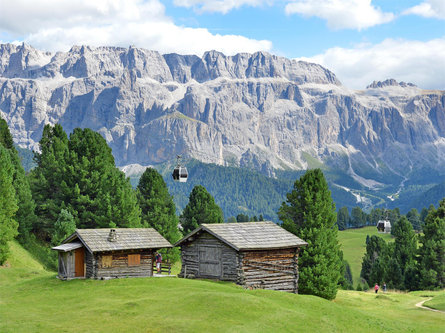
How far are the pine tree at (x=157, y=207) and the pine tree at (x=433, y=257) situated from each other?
39.9m

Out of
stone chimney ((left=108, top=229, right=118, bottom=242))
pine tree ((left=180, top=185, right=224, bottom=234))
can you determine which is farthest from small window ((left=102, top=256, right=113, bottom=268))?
pine tree ((left=180, top=185, right=224, bottom=234))

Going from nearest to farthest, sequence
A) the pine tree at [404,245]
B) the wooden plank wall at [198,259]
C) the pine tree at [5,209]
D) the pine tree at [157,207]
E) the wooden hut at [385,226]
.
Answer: the wooden plank wall at [198,259]
the pine tree at [5,209]
the wooden hut at [385,226]
the pine tree at [157,207]
the pine tree at [404,245]

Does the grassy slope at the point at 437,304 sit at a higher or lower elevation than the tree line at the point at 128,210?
lower

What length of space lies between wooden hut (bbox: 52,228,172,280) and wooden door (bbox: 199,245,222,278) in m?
3.81

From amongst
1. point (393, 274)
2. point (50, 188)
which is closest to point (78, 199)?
point (50, 188)

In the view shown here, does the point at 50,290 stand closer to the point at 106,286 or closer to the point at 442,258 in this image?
the point at 106,286

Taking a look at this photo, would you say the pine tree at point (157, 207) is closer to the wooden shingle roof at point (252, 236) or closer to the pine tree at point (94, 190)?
the pine tree at point (94, 190)

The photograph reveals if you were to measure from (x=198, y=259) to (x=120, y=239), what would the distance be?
7984 mm

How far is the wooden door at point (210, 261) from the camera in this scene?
48.9 metres

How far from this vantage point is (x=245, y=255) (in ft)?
156

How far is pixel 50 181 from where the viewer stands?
75.9 m

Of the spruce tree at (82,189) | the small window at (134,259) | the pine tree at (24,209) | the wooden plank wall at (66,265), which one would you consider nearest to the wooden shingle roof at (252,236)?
the small window at (134,259)

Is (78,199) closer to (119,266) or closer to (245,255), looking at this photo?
(119,266)

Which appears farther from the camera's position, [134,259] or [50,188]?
[50,188]
